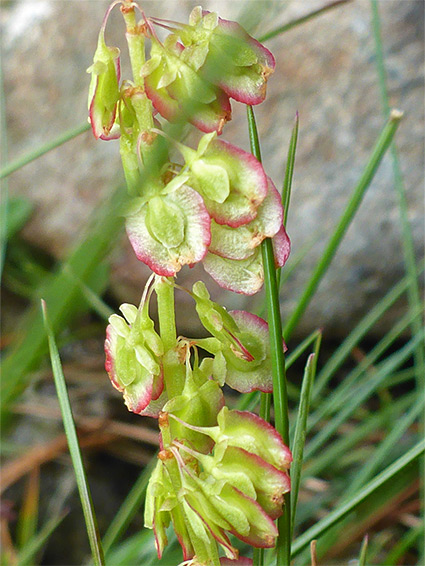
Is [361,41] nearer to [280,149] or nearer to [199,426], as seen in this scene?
[280,149]

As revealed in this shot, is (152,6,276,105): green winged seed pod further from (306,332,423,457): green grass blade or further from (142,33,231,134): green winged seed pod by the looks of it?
(306,332,423,457): green grass blade

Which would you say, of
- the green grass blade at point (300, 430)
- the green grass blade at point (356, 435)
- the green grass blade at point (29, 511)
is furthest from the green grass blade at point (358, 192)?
the green grass blade at point (29, 511)

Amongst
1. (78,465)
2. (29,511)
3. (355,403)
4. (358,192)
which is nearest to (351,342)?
(355,403)

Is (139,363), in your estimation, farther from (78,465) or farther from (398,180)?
(398,180)

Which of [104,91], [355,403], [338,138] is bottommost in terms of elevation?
[104,91]

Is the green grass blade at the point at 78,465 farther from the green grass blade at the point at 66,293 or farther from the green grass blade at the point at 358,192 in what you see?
the green grass blade at the point at 358,192

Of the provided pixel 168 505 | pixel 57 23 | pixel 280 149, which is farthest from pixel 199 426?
pixel 57 23

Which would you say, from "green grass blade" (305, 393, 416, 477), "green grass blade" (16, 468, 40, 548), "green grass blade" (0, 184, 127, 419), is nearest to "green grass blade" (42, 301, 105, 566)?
"green grass blade" (0, 184, 127, 419)
